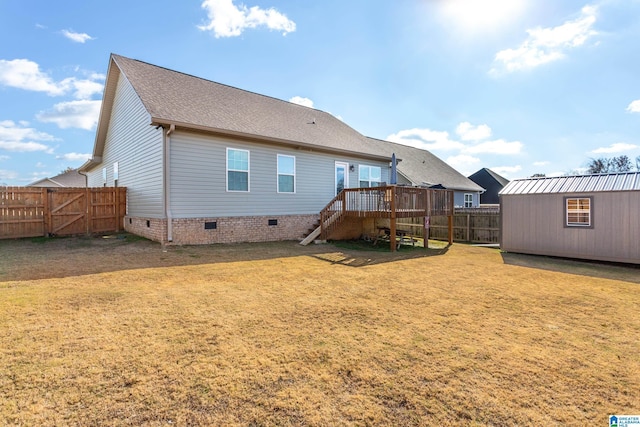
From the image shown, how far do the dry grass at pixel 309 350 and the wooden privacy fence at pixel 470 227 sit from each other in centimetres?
740

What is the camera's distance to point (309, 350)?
10.3 ft

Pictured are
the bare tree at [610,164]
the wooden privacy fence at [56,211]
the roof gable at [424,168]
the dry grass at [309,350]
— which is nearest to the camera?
the dry grass at [309,350]

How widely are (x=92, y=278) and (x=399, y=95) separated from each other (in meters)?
14.7

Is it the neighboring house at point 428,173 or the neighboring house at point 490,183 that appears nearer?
the neighboring house at point 428,173

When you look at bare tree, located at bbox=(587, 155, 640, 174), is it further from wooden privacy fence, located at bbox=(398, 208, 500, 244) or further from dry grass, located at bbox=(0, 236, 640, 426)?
dry grass, located at bbox=(0, 236, 640, 426)

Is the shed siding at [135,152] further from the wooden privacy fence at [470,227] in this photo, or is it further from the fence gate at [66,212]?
the wooden privacy fence at [470,227]

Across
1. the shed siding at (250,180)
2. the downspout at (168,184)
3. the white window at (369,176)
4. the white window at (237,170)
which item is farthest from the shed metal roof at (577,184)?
the downspout at (168,184)

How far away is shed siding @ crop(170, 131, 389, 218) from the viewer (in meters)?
9.81

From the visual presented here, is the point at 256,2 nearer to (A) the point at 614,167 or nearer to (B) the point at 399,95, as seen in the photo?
(B) the point at 399,95

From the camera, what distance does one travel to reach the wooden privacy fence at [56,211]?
10.3 m

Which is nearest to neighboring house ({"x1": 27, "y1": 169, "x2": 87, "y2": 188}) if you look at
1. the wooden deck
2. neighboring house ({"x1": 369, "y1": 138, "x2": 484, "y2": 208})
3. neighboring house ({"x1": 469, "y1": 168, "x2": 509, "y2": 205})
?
neighboring house ({"x1": 369, "y1": 138, "x2": 484, "y2": 208})

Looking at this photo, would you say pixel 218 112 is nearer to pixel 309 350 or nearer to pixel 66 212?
pixel 66 212

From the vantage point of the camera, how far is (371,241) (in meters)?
12.7

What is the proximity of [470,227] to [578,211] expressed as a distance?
4.92 metres
